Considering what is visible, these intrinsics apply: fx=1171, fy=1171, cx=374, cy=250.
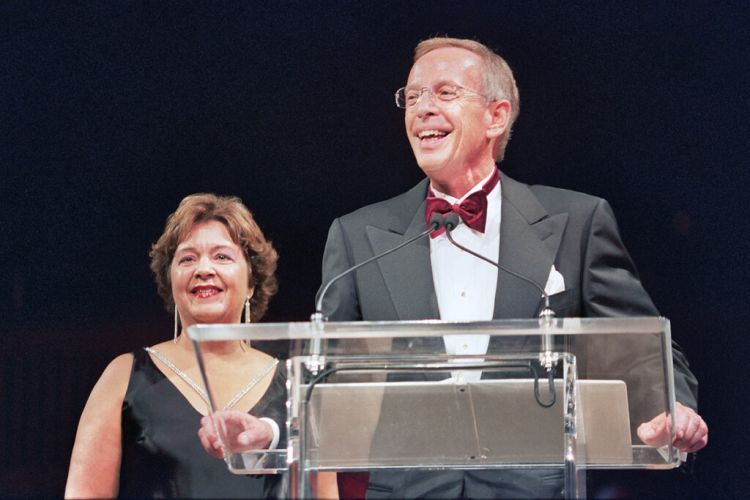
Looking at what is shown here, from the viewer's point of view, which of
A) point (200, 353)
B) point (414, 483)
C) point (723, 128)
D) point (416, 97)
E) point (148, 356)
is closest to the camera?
point (200, 353)

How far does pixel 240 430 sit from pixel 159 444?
948 mm

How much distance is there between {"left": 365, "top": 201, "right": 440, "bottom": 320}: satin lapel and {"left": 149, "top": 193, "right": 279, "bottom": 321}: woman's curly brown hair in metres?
0.47

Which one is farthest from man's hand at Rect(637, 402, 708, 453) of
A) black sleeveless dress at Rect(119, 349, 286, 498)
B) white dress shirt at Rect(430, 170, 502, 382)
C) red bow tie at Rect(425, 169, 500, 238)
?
black sleeveless dress at Rect(119, 349, 286, 498)

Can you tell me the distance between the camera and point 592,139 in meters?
3.35

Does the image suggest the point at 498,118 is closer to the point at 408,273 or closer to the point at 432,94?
the point at 432,94

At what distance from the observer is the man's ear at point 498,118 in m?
2.98

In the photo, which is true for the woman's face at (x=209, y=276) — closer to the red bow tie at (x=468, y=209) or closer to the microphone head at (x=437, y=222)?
the red bow tie at (x=468, y=209)

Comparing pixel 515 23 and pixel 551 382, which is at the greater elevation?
pixel 515 23

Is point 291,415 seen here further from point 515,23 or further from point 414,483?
point 515,23

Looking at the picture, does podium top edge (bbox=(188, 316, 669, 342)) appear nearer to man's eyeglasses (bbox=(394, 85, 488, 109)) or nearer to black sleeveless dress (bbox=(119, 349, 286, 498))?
black sleeveless dress (bbox=(119, 349, 286, 498))

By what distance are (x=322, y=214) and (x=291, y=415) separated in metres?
1.52

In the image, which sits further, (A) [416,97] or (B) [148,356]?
(B) [148,356]

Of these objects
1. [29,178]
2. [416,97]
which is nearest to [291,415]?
[416,97]

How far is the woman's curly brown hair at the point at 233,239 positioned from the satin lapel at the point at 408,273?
47 centimetres
